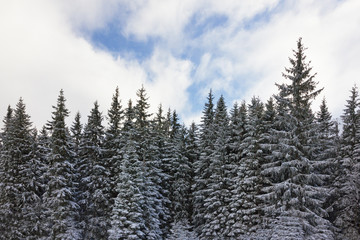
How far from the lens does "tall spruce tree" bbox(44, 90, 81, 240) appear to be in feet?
101

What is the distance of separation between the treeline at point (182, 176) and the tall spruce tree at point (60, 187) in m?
0.11

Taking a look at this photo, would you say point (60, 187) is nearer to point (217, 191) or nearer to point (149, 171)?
point (149, 171)

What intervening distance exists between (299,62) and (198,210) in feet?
70.1

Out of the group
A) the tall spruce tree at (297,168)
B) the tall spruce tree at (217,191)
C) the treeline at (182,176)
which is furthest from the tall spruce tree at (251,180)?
the tall spruce tree at (297,168)

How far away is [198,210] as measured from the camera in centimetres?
3703

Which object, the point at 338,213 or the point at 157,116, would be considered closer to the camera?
the point at 338,213

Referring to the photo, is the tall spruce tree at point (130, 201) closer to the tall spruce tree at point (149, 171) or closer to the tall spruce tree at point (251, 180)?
the tall spruce tree at point (149, 171)

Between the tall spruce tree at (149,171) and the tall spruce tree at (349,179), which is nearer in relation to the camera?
the tall spruce tree at (349,179)

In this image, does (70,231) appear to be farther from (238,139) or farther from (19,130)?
(238,139)

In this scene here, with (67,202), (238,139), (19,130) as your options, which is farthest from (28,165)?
(238,139)

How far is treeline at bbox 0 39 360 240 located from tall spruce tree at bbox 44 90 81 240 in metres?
0.11

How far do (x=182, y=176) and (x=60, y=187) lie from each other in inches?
608

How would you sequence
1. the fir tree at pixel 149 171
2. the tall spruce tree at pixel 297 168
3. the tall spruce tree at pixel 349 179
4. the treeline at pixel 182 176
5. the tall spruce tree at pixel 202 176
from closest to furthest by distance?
the tall spruce tree at pixel 297 168, the treeline at pixel 182 176, the tall spruce tree at pixel 349 179, the fir tree at pixel 149 171, the tall spruce tree at pixel 202 176

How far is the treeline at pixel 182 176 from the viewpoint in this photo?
25.5 m
